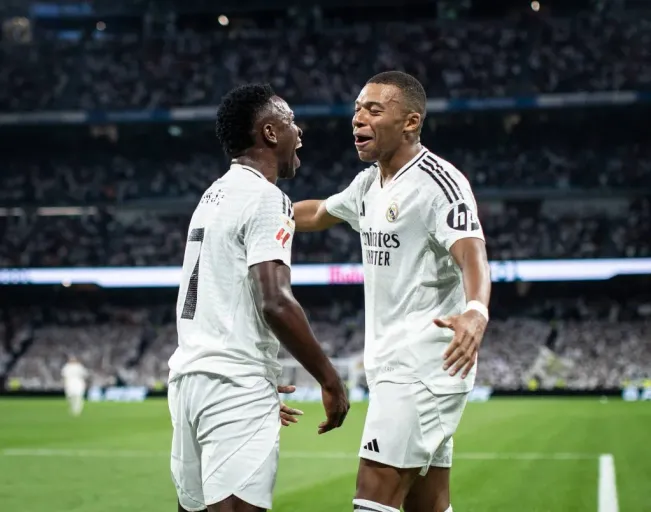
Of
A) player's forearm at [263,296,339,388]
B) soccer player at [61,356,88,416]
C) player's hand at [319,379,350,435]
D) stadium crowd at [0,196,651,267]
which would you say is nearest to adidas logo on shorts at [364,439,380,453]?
player's hand at [319,379,350,435]

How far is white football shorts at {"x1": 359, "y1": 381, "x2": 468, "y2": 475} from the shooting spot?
5.04 m

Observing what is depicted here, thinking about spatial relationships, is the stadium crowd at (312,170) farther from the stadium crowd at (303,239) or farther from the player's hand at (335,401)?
the player's hand at (335,401)

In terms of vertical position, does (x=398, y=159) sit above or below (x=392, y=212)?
above

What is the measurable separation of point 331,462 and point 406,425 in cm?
970

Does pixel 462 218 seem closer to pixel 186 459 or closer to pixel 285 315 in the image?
pixel 285 315

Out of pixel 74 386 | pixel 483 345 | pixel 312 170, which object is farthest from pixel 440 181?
pixel 312 170

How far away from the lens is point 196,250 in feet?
15.0

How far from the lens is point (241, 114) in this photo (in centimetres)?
471

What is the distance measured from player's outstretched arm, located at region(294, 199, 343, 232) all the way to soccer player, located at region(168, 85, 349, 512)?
1575mm

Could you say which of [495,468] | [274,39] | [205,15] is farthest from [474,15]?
[495,468]

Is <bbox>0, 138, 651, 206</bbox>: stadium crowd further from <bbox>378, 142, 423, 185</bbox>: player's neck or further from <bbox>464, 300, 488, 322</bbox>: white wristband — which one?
<bbox>464, 300, 488, 322</bbox>: white wristband

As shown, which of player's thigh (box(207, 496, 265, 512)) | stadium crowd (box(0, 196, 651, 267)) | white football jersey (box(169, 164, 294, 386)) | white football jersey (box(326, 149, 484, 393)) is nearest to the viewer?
player's thigh (box(207, 496, 265, 512))

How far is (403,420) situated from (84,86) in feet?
126

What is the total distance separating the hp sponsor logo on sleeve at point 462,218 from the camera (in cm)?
496
